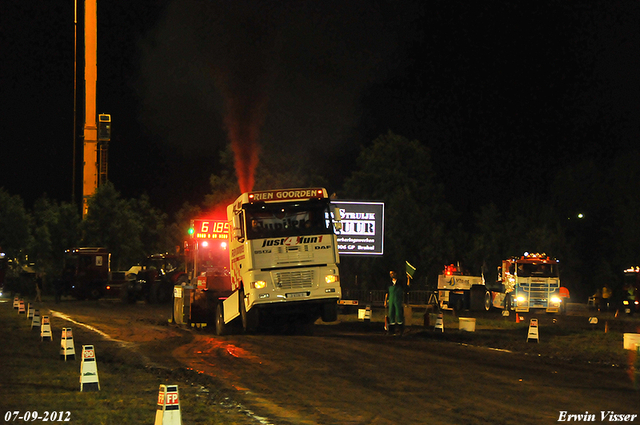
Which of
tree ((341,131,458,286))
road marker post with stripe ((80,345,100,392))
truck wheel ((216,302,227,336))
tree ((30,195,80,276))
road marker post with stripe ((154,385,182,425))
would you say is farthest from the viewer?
tree ((30,195,80,276))

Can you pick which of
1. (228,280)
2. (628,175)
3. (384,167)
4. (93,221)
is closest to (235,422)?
(228,280)

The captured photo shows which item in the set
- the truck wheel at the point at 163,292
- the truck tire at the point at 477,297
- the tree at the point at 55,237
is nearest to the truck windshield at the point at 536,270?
the truck tire at the point at 477,297

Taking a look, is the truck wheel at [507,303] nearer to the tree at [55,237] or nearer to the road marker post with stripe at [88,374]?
the road marker post with stripe at [88,374]

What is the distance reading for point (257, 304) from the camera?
20.6m

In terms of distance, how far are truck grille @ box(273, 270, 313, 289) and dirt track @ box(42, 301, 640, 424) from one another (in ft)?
4.83

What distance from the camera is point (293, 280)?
68.1 feet

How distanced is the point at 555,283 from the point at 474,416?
98.3ft

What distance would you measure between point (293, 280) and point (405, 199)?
4592cm

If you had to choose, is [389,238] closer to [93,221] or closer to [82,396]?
[93,221]

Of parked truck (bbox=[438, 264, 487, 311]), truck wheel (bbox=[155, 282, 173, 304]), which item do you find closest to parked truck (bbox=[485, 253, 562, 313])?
parked truck (bbox=[438, 264, 487, 311])

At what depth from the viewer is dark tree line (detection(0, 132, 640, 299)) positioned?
66.1 meters

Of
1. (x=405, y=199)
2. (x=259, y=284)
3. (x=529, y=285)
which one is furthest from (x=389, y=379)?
(x=405, y=199)

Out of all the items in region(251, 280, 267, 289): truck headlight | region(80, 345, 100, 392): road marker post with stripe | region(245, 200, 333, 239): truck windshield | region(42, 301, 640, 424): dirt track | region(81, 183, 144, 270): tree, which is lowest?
region(42, 301, 640, 424): dirt track

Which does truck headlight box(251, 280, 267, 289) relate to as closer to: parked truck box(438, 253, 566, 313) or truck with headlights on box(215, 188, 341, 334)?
truck with headlights on box(215, 188, 341, 334)
